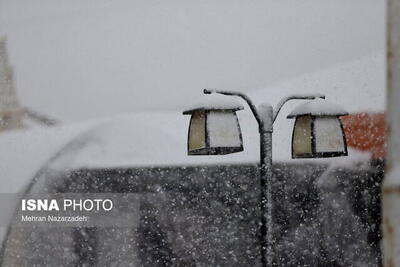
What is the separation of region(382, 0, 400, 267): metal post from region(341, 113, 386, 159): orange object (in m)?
3.88

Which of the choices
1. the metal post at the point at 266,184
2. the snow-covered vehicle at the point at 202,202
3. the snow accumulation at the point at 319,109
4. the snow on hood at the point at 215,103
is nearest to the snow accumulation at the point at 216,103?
the snow on hood at the point at 215,103

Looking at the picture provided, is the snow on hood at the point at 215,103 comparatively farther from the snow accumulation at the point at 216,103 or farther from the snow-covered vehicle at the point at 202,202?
the snow-covered vehicle at the point at 202,202

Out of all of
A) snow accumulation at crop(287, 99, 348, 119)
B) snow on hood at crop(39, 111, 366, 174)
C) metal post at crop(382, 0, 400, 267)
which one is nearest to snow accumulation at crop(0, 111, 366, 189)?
snow on hood at crop(39, 111, 366, 174)

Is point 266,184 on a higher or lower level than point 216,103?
lower

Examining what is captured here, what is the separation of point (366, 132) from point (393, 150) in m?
3.93

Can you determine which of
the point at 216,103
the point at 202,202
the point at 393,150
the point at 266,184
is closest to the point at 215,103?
the point at 216,103

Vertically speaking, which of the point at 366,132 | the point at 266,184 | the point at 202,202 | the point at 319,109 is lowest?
the point at 202,202

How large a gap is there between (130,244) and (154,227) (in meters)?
0.24

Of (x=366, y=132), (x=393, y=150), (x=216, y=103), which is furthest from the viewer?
(x=366, y=132)

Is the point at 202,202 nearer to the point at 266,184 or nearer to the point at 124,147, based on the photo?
the point at 124,147

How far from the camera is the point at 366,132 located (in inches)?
170

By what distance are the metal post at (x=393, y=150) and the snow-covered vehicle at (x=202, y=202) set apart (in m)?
3.74

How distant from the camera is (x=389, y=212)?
0.55 m

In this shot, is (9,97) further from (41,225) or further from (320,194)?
(320,194)
